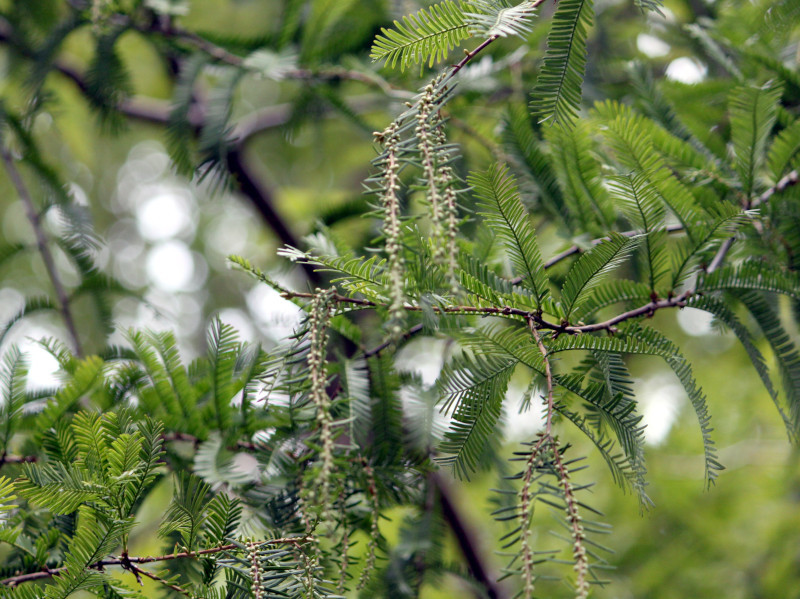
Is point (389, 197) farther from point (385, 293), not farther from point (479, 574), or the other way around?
point (479, 574)

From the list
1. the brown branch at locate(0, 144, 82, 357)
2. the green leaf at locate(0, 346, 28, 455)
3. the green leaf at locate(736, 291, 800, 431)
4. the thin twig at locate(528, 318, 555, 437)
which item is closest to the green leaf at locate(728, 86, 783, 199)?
the green leaf at locate(736, 291, 800, 431)

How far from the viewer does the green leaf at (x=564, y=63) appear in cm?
68

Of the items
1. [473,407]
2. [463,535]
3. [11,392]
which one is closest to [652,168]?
[473,407]

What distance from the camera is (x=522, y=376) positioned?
2.16 metres

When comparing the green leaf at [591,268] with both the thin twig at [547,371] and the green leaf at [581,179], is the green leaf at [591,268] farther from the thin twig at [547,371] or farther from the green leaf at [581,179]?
the green leaf at [581,179]

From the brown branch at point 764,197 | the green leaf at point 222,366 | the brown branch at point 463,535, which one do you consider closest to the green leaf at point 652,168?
the brown branch at point 764,197

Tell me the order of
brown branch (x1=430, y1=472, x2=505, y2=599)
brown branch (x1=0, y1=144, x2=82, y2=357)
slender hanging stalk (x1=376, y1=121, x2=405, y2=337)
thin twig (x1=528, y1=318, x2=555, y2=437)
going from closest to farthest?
slender hanging stalk (x1=376, y1=121, x2=405, y2=337)
thin twig (x1=528, y1=318, x2=555, y2=437)
brown branch (x1=0, y1=144, x2=82, y2=357)
brown branch (x1=430, y1=472, x2=505, y2=599)

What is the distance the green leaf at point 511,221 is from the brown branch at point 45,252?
1213 millimetres

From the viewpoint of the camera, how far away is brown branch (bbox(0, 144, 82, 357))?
4.96 feet

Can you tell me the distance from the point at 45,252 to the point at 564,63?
1446mm

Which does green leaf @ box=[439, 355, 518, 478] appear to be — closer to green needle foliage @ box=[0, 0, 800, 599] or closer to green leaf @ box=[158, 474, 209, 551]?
green needle foliage @ box=[0, 0, 800, 599]

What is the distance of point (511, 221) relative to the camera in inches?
28.4

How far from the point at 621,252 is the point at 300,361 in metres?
0.40

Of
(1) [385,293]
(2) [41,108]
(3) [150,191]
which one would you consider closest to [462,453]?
(1) [385,293]
